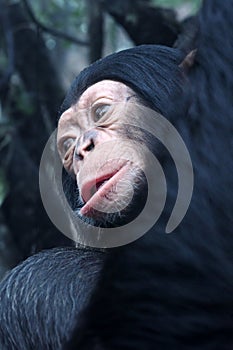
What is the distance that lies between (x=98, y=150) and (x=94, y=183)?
0.48ft

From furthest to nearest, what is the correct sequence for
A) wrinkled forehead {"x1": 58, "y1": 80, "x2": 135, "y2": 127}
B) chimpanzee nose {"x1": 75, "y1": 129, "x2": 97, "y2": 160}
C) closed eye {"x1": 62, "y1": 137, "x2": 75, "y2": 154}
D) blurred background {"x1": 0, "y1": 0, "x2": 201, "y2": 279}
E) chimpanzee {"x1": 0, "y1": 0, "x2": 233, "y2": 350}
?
blurred background {"x1": 0, "y1": 0, "x2": 201, "y2": 279} < closed eye {"x1": 62, "y1": 137, "x2": 75, "y2": 154} < wrinkled forehead {"x1": 58, "y1": 80, "x2": 135, "y2": 127} < chimpanzee nose {"x1": 75, "y1": 129, "x2": 97, "y2": 160} < chimpanzee {"x1": 0, "y1": 0, "x2": 233, "y2": 350}

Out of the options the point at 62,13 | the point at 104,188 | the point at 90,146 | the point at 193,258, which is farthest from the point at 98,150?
the point at 62,13

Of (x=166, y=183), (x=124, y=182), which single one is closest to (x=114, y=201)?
(x=124, y=182)

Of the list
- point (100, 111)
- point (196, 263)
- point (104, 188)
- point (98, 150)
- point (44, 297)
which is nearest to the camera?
point (196, 263)

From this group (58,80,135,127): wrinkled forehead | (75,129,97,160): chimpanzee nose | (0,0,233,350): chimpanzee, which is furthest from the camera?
(58,80,135,127): wrinkled forehead

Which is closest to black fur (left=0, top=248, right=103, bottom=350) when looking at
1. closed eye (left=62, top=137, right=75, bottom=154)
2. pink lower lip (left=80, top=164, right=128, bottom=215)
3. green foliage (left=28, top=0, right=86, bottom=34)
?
pink lower lip (left=80, top=164, right=128, bottom=215)

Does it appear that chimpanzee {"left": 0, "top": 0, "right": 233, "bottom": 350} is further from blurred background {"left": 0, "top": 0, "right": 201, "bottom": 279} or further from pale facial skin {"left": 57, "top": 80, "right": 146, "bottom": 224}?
blurred background {"left": 0, "top": 0, "right": 201, "bottom": 279}

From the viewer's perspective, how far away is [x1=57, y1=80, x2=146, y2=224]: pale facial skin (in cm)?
247

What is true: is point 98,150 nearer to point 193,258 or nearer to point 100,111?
point 100,111

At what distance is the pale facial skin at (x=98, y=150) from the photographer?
8.11 ft

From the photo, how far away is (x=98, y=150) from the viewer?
2.61m

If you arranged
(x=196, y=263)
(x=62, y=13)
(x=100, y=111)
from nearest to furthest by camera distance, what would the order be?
1. (x=196, y=263)
2. (x=100, y=111)
3. (x=62, y=13)

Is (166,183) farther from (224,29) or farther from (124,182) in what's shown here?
(124,182)

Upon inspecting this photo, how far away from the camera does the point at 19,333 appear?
2354mm
